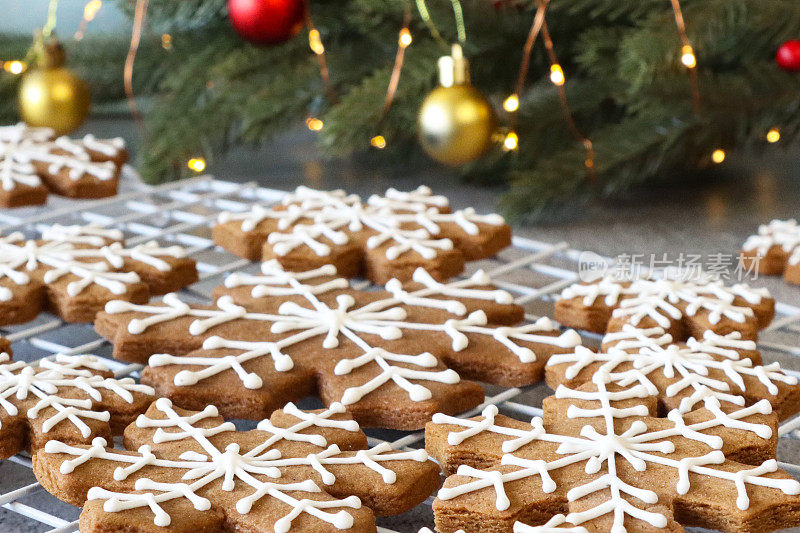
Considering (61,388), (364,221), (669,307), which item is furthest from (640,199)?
(61,388)

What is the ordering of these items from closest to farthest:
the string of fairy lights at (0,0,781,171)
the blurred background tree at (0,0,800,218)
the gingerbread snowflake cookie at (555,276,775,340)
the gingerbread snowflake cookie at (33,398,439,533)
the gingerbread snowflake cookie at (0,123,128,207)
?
the gingerbread snowflake cookie at (33,398,439,533) < the gingerbread snowflake cookie at (555,276,775,340) < the gingerbread snowflake cookie at (0,123,128,207) < the string of fairy lights at (0,0,781,171) < the blurred background tree at (0,0,800,218)

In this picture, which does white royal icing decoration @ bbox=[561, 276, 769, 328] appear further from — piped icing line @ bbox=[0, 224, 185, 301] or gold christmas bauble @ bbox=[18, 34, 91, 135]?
gold christmas bauble @ bbox=[18, 34, 91, 135]

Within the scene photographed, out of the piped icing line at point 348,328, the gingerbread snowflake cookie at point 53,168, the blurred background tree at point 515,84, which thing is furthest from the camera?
the blurred background tree at point 515,84

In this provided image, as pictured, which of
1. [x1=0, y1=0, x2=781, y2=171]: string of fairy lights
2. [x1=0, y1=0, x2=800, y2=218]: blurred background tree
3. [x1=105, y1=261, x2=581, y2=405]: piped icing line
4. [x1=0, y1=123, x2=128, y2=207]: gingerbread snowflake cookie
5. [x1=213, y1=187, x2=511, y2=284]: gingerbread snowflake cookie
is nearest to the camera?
[x1=105, y1=261, x2=581, y2=405]: piped icing line

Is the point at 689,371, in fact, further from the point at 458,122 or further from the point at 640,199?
the point at 640,199

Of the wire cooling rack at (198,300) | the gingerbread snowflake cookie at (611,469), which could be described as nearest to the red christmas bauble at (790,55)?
the wire cooling rack at (198,300)

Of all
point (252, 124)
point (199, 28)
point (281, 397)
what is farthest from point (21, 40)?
point (281, 397)

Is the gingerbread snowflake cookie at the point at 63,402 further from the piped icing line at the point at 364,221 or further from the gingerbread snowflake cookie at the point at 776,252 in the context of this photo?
the gingerbread snowflake cookie at the point at 776,252

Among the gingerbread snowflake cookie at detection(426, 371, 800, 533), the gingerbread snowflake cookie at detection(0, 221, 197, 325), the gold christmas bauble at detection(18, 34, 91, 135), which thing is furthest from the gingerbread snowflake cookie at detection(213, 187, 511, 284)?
the gold christmas bauble at detection(18, 34, 91, 135)
